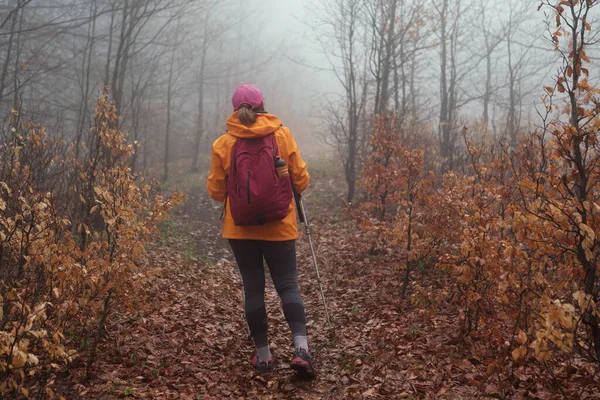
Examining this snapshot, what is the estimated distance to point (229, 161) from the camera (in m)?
3.71

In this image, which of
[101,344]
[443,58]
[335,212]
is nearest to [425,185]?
[101,344]

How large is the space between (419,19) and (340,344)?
1030 centimetres

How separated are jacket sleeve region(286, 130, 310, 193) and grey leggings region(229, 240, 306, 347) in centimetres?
52

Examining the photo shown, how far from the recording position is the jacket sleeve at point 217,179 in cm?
377

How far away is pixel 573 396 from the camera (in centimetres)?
281

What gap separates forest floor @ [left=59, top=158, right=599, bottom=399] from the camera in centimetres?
336

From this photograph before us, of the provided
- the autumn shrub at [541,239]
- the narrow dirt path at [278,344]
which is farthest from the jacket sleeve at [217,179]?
the autumn shrub at [541,239]

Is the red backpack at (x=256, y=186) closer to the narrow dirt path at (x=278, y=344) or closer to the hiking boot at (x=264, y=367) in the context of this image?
the hiking boot at (x=264, y=367)

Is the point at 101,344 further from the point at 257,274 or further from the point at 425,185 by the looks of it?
the point at 425,185

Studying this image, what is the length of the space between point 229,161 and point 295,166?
0.56m

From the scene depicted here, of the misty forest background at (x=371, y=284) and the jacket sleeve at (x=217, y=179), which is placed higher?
the jacket sleeve at (x=217, y=179)

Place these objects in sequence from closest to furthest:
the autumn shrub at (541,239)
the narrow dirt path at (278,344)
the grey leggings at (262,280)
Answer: the autumn shrub at (541,239) → the narrow dirt path at (278,344) → the grey leggings at (262,280)

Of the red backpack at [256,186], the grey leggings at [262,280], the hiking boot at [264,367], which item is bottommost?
the hiking boot at [264,367]

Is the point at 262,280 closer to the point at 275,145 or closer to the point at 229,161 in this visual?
the point at 229,161
